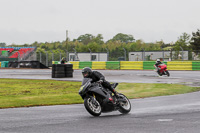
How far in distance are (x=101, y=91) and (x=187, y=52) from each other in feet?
118

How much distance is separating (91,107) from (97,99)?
12.6 inches

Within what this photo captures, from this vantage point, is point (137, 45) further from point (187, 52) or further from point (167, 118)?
point (167, 118)

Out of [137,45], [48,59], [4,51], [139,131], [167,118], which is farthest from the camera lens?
[137,45]

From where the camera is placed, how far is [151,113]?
30.1 feet

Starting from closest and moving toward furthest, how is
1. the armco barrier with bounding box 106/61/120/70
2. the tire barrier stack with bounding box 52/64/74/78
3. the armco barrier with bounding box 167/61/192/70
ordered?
the tire barrier stack with bounding box 52/64/74/78, the armco barrier with bounding box 167/61/192/70, the armco barrier with bounding box 106/61/120/70

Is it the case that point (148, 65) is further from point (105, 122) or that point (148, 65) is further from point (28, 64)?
point (105, 122)

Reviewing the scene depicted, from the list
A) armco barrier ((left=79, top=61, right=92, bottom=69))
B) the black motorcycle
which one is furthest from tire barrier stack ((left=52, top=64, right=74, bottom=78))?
the black motorcycle

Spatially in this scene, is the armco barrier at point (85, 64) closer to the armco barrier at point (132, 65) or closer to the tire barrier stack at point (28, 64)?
the armco barrier at point (132, 65)

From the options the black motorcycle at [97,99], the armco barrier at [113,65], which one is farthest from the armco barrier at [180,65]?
the black motorcycle at [97,99]

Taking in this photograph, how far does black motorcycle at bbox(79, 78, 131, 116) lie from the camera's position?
28.5ft

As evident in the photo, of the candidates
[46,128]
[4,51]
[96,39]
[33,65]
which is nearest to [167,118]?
[46,128]

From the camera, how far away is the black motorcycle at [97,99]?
8.67 m

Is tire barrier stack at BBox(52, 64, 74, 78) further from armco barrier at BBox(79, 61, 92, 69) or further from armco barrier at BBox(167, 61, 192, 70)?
armco barrier at BBox(79, 61, 92, 69)

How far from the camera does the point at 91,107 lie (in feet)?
28.6
